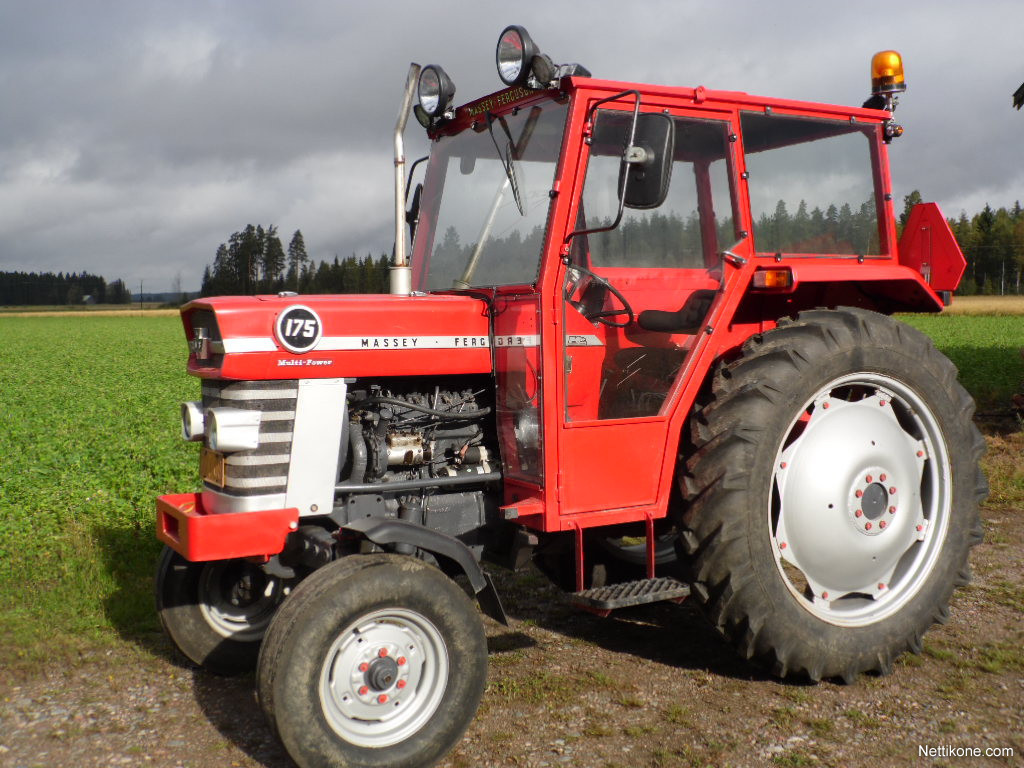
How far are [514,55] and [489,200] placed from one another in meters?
0.69

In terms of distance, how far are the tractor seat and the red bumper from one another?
1664 millimetres

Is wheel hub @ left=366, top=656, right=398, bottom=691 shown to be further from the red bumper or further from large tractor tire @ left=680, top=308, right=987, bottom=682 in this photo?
large tractor tire @ left=680, top=308, right=987, bottom=682

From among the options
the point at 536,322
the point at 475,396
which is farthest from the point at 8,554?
the point at 536,322

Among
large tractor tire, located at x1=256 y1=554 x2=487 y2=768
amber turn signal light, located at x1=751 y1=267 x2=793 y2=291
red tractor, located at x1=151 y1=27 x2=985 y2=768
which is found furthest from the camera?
amber turn signal light, located at x1=751 y1=267 x2=793 y2=291

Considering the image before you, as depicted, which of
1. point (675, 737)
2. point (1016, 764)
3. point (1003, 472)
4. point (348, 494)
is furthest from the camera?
point (1003, 472)

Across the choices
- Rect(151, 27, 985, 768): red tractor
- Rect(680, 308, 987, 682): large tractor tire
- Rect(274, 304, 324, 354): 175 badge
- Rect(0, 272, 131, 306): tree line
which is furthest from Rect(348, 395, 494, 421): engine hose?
Rect(0, 272, 131, 306): tree line

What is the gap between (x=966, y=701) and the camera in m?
3.79

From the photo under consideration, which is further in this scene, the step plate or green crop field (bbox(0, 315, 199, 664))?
green crop field (bbox(0, 315, 199, 664))

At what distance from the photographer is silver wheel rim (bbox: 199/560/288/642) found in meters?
4.29

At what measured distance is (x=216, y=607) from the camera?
14.2 ft

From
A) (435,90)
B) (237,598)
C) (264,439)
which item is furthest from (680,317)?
(237,598)

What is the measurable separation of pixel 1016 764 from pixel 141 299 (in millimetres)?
86580

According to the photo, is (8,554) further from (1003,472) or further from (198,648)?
(1003,472)

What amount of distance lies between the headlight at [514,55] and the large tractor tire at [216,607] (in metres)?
2.41
